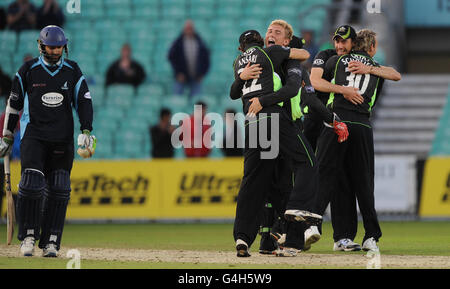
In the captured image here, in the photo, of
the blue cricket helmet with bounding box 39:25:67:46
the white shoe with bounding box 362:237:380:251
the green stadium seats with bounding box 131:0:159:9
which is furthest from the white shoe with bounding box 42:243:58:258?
the green stadium seats with bounding box 131:0:159:9

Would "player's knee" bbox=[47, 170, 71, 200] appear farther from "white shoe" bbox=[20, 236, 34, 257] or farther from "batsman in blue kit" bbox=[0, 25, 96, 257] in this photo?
"white shoe" bbox=[20, 236, 34, 257]

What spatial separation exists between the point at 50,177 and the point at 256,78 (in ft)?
7.50

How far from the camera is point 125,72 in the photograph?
20.9m

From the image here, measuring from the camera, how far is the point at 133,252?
10.4 metres

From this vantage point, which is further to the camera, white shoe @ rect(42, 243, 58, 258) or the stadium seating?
the stadium seating

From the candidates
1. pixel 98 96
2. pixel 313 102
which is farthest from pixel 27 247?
pixel 98 96

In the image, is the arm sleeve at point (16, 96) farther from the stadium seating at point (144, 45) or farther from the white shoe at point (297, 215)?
the stadium seating at point (144, 45)

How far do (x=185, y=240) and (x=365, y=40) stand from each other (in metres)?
3.94

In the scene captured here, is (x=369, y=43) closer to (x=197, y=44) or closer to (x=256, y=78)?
(x=256, y=78)

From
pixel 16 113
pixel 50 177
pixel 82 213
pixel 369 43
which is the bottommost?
pixel 82 213

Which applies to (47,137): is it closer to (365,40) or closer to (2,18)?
(365,40)

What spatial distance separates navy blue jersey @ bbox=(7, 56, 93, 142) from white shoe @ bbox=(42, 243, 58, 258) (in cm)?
104

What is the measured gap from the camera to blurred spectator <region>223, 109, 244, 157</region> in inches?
711

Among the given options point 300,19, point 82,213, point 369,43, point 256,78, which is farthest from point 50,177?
point 300,19
